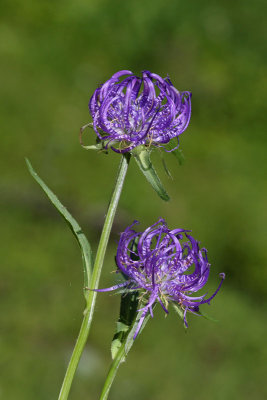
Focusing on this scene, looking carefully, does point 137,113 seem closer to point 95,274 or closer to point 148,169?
point 148,169

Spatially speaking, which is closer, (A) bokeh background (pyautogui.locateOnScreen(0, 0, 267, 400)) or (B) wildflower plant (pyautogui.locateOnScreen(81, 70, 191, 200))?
(B) wildflower plant (pyautogui.locateOnScreen(81, 70, 191, 200))

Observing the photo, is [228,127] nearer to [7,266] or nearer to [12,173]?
[12,173]

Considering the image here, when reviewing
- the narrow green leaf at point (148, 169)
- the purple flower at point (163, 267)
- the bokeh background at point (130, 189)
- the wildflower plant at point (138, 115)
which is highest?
the wildflower plant at point (138, 115)

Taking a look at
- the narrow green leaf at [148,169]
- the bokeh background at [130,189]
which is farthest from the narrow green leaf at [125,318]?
the bokeh background at [130,189]

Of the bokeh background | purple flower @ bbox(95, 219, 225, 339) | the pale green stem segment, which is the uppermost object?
purple flower @ bbox(95, 219, 225, 339)

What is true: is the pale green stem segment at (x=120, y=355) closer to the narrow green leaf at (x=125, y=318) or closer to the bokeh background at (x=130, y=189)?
the narrow green leaf at (x=125, y=318)

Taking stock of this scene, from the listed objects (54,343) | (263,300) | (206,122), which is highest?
(206,122)

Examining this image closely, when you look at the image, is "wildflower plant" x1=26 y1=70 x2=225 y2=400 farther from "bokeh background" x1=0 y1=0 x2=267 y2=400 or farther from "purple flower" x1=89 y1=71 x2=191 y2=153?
"bokeh background" x1=0 y1=0 x2=267 y2=400

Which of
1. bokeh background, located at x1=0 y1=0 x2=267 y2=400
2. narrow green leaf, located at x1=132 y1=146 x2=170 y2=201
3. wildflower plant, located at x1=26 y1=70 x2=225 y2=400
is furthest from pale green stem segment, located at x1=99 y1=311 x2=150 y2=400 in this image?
bokeh background, located at x1=0 y1=0 x2=267 y2=400

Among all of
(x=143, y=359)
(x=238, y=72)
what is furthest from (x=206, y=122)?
(x=143, y=359)
